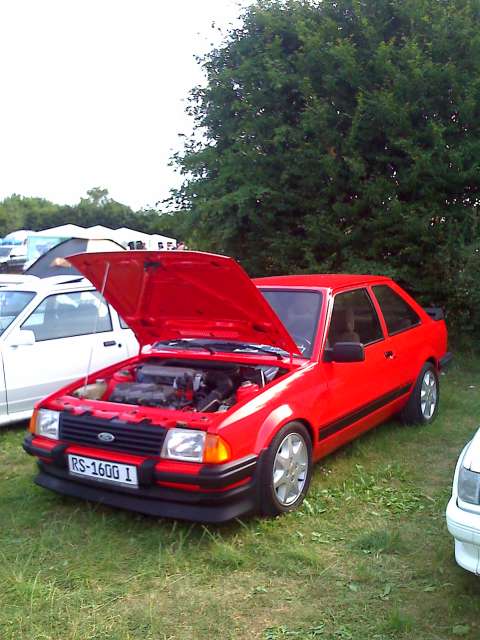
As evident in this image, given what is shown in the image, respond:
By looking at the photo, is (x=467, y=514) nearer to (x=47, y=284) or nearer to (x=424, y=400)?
(x=424, y=400)

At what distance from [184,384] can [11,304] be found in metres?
2.68

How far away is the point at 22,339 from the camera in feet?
19.3

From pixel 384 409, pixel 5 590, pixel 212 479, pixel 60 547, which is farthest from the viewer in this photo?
pixel 384 409

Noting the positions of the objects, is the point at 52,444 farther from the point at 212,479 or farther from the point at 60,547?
the point at 212,479

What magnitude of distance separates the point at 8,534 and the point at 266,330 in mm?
2048

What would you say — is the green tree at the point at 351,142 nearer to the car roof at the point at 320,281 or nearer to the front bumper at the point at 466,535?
the car roof at the point at 320,281

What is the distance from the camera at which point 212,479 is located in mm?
3457

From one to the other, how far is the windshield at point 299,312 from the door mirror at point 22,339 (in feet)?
7.63

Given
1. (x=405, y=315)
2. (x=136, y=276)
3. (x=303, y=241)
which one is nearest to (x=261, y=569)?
(x=136, y=276)

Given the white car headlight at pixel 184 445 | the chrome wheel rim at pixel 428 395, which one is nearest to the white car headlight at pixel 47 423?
the white car headlight at pixel 184 445

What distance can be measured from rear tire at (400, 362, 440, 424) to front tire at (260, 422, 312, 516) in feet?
6.05

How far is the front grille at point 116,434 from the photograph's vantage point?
365cm

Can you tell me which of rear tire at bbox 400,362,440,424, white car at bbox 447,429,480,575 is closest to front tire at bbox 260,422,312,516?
white car at bbox 447,429,480,575

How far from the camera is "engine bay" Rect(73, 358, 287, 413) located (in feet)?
14.1
